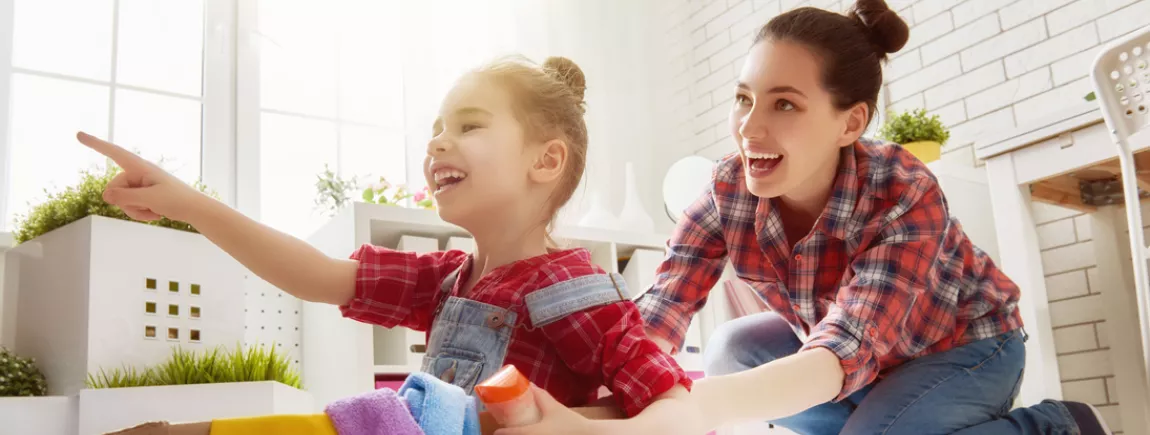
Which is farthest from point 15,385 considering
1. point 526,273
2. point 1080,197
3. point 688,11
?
point 688,11

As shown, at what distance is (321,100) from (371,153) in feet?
0.72

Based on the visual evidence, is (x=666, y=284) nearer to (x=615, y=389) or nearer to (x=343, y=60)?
(x=615, y=389)

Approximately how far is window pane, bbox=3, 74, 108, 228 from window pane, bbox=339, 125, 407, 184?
67cm

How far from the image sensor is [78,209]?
1.63 m

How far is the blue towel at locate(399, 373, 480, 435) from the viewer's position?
0.60 meters

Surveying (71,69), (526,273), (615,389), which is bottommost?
(615,389)

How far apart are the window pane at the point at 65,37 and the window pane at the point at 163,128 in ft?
0.33

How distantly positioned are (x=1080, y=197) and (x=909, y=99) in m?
0.77

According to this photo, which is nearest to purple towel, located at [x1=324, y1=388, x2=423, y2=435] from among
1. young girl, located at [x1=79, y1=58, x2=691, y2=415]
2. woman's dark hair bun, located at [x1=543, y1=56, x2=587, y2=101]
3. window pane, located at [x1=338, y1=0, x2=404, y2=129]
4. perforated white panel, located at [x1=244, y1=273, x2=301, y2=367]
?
young girl, located at [x1=79, y1=58, x2=691, y2=415]

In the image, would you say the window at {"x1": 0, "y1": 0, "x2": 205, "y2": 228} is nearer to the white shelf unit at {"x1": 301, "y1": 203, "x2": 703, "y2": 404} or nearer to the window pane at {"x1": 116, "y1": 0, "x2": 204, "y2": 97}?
the window pane at {"x1": 116, "y1": 0, "x2": 204, "y2": 97}

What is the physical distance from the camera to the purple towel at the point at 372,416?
571 millimetres

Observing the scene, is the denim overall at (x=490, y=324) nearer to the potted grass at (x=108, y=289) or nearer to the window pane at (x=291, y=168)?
the potted grass at (x=108, y=289)

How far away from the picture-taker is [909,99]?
2781 mm

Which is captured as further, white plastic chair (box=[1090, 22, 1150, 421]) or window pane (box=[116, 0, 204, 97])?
window pane (box=[116, 0, 204, 97])
